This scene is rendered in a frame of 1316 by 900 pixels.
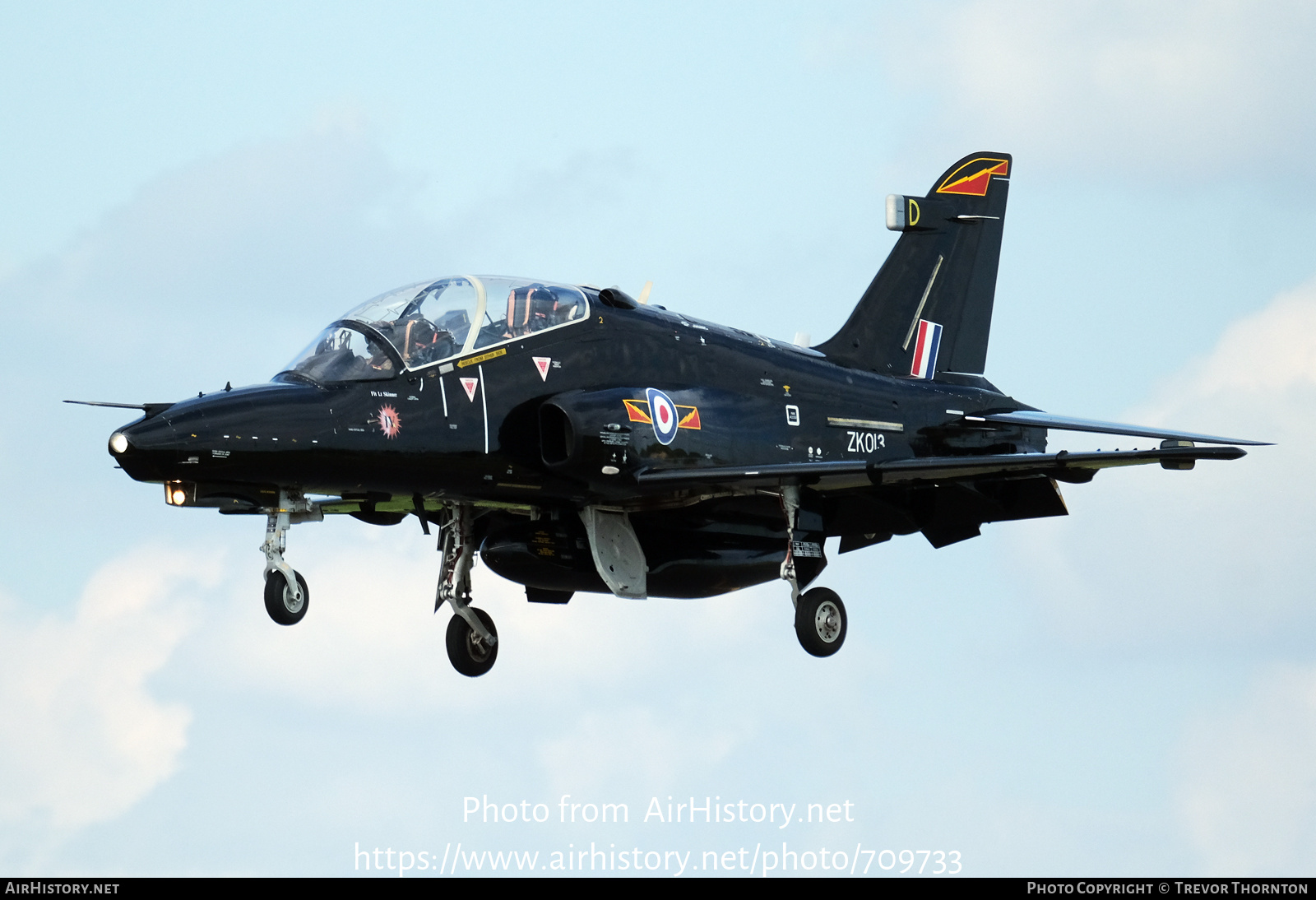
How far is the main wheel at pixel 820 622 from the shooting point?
876 inches

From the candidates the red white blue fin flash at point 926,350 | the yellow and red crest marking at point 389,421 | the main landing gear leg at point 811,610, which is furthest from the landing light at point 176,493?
the red white blue fin flash at point 926,350

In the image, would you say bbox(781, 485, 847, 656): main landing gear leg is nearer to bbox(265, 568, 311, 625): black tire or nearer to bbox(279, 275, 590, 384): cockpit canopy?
bbox(279, 275, 590, 384): cockpit canopy

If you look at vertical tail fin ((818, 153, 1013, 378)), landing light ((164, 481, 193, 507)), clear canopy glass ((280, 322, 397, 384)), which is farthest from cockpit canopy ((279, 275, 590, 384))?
vertical tail fin ((818, 153, 1013, 378))

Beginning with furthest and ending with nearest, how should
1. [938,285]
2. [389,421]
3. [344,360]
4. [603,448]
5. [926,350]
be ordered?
[938,285]
[926,350]
[603,448]
[344,360]
[389,421]

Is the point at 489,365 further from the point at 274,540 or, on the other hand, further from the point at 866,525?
the point at 866,525

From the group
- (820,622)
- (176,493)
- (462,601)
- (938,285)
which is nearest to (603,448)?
(820,622)

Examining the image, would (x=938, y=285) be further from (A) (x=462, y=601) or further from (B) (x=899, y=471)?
(A) (x=462, y=601)

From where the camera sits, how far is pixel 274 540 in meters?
20.1

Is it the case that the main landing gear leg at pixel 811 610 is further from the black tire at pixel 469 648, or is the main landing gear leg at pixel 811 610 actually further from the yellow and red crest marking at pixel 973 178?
the yellow and red crest marking at pixel 973 178

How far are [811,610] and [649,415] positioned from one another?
2.90 metres

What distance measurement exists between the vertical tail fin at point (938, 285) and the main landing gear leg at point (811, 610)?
13.5 ft

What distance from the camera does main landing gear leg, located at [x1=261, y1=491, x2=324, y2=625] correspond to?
19.7 m

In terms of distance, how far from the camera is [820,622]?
22.4 meters

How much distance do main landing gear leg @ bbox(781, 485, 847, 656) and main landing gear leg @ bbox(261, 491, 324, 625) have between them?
17.8 ft
